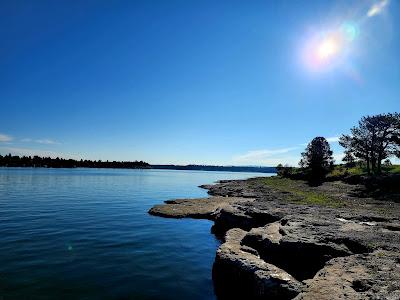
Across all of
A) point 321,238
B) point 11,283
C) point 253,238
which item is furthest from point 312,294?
point 11,283

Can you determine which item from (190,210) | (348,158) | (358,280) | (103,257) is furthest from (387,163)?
(358,280)

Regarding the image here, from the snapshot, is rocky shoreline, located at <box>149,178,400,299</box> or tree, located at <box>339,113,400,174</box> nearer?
rocky shoreline, located at <box>149,178,400,299</box>

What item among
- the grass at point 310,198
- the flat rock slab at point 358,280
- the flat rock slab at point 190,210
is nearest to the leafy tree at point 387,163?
the grass at point 310,198

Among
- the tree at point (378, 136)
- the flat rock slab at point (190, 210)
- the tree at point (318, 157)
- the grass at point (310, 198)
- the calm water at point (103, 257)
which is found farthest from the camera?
the tree at point (318, 157)

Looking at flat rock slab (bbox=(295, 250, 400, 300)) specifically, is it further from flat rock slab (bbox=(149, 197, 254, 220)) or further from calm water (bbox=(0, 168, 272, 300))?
flat rock slab (bbox=(149, 197, 254, 220))

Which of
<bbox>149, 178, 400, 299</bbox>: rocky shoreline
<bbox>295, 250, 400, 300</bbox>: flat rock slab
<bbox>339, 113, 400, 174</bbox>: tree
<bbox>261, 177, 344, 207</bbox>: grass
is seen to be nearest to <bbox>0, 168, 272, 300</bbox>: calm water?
<bbox>149, 178, 400, 299</bbox>: rocky shoreline

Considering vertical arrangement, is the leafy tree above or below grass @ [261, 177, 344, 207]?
above

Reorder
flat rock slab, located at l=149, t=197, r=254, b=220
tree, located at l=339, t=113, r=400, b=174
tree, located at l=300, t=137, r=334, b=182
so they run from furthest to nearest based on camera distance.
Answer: tree, located at l=300, t=137, r=334, b=182
tree, located at l=339, t=113, r=400, b=174
flat rock slab, located at l=149, t=197, r=254, b=220

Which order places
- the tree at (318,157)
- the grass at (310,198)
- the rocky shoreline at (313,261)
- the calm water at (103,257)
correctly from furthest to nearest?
the tree at (318,157) < the grass at (310,198) < the calm water at (103,257) < the rocky shoreline at (313,261)

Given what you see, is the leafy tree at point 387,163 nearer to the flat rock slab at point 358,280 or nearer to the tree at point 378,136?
the tree at point 378,136

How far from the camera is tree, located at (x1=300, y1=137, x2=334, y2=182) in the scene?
9625cm

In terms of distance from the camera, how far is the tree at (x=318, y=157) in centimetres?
9625

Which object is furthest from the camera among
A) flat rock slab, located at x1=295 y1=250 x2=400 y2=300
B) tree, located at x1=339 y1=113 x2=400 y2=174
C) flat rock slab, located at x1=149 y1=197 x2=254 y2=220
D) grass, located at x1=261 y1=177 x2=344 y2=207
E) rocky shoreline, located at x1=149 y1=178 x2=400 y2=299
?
tree, located at x1=339 y1=113 x2=400 y2=174

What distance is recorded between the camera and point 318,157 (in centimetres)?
9725
